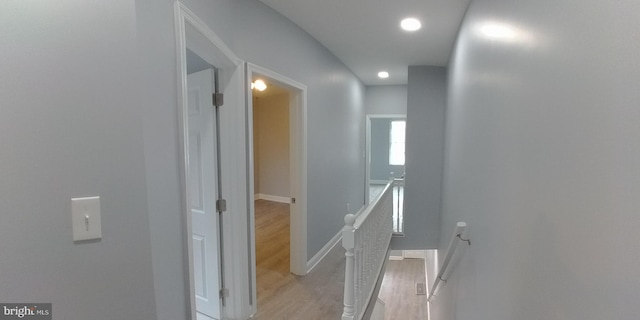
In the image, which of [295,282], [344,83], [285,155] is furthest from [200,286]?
[285,155]

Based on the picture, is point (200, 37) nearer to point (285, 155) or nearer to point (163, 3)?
point (163, 3)

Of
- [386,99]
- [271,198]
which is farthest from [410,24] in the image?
[271,198]

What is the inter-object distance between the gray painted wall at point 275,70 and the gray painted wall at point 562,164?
1262mm

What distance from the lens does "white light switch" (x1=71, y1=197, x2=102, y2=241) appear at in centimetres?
80

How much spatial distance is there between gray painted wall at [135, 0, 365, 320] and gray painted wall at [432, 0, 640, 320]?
1262 mm

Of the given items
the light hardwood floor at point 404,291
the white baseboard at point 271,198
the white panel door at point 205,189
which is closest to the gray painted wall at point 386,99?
the white baseboard at point 271,198

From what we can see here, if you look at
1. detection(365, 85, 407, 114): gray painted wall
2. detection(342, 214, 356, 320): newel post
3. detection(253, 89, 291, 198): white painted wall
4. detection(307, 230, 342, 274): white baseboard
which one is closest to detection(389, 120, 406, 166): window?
detection(365, 85, 407, 114): gray painted wall

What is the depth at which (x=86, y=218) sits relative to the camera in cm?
81

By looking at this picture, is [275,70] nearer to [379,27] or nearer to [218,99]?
[218,99]

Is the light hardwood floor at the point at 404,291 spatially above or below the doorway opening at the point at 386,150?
below

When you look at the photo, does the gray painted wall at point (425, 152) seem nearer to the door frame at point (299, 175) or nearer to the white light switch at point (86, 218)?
the door frame at point (299, 175)

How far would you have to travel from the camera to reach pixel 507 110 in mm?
1264

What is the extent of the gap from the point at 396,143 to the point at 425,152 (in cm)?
659

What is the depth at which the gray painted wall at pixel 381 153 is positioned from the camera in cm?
1052
